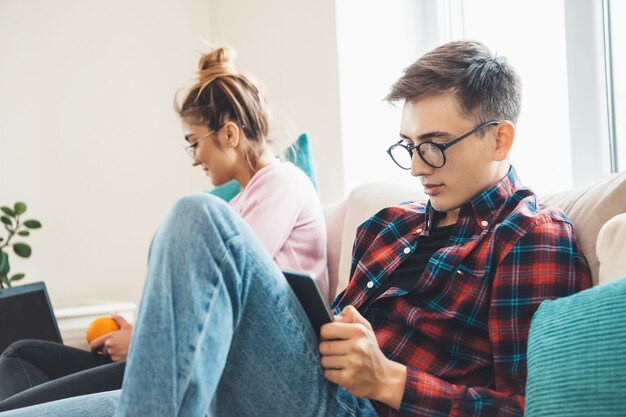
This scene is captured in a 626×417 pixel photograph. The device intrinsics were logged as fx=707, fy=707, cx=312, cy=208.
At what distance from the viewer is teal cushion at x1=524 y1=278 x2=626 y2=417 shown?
2.39 ft

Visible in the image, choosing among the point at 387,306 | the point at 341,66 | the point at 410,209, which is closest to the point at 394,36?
the point at 341,66

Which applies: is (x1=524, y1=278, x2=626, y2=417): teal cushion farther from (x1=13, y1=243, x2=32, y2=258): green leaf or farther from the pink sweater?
(x1=13, y1=243, x2=32, y2=258): green leaf

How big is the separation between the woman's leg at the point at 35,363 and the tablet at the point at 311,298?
85 centimetres

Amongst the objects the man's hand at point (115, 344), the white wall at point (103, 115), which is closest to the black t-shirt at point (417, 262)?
the man's hand at point (115, 344)

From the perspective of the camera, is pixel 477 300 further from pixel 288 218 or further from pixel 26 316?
pixel 26 316

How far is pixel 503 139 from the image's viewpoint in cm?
127

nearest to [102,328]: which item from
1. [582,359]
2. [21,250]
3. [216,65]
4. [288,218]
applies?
[288,218]

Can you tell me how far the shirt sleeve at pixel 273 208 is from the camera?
177 cm

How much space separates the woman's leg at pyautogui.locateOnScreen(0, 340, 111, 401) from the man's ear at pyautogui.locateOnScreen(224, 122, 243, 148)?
68cm

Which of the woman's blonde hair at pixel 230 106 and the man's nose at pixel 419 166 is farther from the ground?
the woman's blonde hair at pixel 230 106

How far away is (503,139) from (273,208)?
694 millimetres

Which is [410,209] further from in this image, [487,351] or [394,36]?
[394,36]

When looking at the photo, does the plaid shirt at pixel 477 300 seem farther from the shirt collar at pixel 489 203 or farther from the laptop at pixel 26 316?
the laptop at pixel 26 316

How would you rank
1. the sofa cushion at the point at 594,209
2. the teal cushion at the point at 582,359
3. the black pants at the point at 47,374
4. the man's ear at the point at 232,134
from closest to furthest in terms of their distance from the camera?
1. the teal cushion at the point at 582,359
2. the sofa cushion at the point at 594,209
3. the black pants at the point at 47,374
4. the man's ear at the point at 232,134
